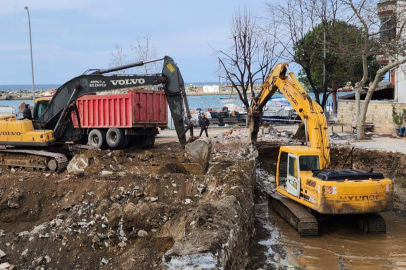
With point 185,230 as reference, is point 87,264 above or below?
below

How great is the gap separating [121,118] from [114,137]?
0.99 metres

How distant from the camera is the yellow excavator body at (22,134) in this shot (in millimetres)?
14906

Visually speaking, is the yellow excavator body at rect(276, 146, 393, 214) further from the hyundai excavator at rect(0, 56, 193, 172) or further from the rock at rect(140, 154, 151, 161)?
the rock at rect(140, 154, 151, 161)

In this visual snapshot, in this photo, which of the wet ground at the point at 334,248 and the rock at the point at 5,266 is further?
the wet ground at the point at 334,248

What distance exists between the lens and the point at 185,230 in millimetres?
7840

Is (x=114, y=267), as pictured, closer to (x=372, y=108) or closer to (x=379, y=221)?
(x=379, y=221)

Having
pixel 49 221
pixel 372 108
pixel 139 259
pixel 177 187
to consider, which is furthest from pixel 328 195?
pixel 372 108

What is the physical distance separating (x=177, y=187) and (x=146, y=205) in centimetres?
211

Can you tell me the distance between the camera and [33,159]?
14.8 meters

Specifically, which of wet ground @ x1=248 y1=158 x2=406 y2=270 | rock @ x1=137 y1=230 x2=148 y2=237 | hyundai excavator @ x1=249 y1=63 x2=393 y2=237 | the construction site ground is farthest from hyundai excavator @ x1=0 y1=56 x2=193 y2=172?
rock @ x1=137 y1=230 x2=148 y2=237

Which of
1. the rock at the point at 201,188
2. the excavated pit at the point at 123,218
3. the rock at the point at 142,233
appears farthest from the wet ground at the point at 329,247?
the rock at the point at 142,233

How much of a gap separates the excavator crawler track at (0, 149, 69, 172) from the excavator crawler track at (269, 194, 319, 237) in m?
7.11

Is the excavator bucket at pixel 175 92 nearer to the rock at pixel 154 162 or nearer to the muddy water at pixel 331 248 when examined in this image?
the rock at pixel 154 162

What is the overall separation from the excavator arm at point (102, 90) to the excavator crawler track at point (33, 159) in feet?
3.60
